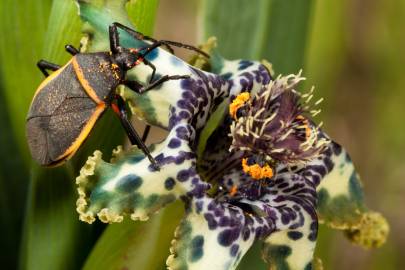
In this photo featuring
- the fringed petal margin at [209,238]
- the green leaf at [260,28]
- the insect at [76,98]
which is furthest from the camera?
the green leaf at [260,28]

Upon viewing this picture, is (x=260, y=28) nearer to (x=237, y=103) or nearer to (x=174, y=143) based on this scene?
(x=237, y=103)

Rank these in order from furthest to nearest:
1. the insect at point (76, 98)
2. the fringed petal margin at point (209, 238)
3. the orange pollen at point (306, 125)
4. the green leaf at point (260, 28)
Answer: the green leaf at point (260, 28) < the orange pollen at point (306, 125) < the insect at point (76, 98) < the fringed petal margin at point (209, 238)

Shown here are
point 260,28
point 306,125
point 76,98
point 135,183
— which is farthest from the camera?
point 260,28

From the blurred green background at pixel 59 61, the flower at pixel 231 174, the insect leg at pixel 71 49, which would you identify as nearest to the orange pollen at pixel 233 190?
the flower at pixel 231 174

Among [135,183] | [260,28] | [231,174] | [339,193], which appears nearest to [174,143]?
[135,183]

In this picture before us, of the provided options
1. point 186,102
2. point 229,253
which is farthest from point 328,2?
point 229,253

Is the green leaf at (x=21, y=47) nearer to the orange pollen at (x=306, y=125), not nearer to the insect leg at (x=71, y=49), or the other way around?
the insect leg at (x=71, y=49)
